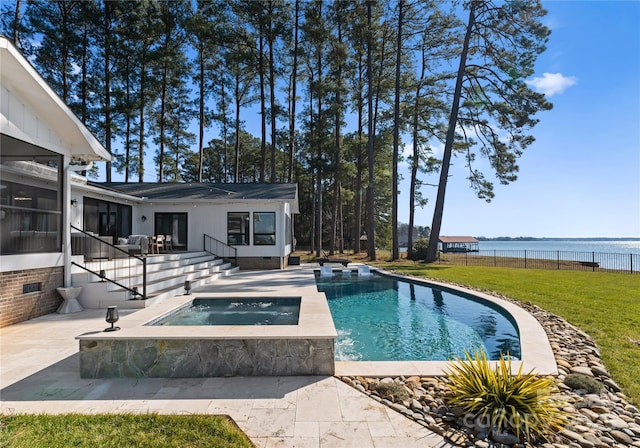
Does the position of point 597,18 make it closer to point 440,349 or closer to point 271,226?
point 440,349

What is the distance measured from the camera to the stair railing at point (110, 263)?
7.01m

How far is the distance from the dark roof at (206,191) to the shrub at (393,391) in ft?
35.7

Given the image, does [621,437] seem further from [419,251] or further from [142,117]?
[142,117]

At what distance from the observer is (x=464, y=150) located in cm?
2038

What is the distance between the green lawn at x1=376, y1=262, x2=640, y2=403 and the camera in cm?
404

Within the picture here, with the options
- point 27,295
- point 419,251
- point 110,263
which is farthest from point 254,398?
point 419,251

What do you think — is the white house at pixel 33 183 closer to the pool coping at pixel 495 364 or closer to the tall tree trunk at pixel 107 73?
the pool coping at pixel 495 364

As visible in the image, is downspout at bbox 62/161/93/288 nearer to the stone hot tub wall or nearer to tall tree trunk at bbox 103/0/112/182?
the stone hot tub wall

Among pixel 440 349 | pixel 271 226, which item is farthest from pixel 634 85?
pixel 271 226

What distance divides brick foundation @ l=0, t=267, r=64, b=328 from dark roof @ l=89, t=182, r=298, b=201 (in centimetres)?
721

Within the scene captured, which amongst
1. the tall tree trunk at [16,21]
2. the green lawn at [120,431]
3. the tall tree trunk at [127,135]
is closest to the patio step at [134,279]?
the green lawn at [120,431]

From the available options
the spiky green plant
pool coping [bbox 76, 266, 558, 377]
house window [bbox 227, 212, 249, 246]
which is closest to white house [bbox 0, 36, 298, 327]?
pool coping [bbox 76, 266, 558, 377]

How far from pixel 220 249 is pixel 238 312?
8389 millimetres

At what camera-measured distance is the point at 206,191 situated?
572 inches
